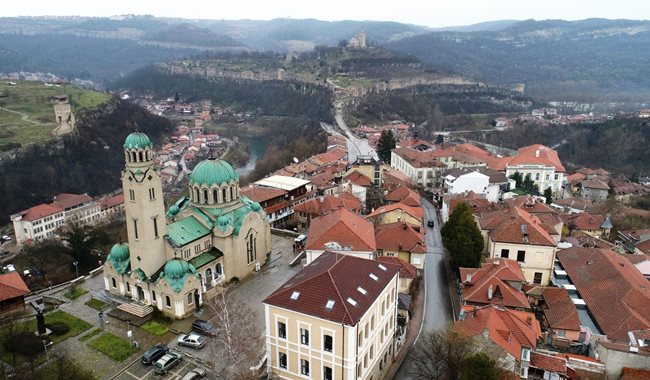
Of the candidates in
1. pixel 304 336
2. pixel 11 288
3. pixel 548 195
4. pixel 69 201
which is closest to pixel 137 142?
pixel 11 288

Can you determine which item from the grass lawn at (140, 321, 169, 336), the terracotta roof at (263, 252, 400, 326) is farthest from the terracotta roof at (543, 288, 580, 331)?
the grass lawn at (140, 321, 169, 336)

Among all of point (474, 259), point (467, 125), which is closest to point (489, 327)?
point (474, 259)

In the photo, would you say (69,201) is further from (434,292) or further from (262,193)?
A: (434,292)

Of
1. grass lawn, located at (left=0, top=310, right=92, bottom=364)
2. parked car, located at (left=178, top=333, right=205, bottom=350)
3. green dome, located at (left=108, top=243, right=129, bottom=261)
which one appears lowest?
grass lawn, located at (left=0, top=310, right=92, bottom=364)

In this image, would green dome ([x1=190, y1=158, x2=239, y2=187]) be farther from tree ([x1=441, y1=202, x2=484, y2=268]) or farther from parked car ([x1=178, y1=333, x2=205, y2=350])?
tree ([x1=441, y1=202, x2=484, y2=268])

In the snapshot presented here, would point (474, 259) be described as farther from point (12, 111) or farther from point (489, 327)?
point (12, 111)

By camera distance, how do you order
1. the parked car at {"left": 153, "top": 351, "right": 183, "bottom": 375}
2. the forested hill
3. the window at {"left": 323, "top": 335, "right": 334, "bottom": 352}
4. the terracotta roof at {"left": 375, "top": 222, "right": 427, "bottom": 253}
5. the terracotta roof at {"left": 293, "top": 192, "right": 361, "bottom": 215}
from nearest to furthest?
the window at {"left": 323, "top": 335, "right": 334, "bottom": 352} < the parked car at {"left": 153, "top": 351, "right": 183, "bottom": 375} < the terracotta roof at {"left": 375, "top": 222, "right": 427, "bottom": 253} < the terracotta roof at {"left": 293, "top": 192, "right": 361, "bottom": 215} < the forested hill

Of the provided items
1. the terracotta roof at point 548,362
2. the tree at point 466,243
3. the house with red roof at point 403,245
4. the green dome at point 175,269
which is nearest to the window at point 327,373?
the terracotta roof at point 548,362
